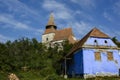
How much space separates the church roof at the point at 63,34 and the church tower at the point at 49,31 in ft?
8.88

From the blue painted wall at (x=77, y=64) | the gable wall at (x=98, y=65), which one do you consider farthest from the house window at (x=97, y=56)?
the blue painted wall at (x=77, y=64)

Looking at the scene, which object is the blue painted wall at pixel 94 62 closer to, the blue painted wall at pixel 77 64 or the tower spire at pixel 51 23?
the blue painted wall at pixel 77 64

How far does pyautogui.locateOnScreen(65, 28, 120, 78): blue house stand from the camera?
2916 cm

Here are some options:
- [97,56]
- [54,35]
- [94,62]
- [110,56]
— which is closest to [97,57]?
[97,56]

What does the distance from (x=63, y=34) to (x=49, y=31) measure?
9663 millimetres

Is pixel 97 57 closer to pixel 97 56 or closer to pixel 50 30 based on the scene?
pixel 97 56

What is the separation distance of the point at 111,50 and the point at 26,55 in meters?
29.6

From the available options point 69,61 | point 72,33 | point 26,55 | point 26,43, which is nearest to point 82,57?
point 69,61

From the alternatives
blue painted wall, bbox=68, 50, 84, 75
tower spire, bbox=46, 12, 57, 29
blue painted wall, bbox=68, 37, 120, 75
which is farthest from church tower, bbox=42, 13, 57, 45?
blue painted wall, bbox=68, 37, 120, 75

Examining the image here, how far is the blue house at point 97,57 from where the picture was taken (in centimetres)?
2916

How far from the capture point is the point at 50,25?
84188 mm

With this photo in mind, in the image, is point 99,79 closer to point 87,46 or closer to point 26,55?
point 87,46

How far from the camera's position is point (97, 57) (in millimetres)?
29781

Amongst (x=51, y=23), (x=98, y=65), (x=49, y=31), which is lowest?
(x=98, y=65)
